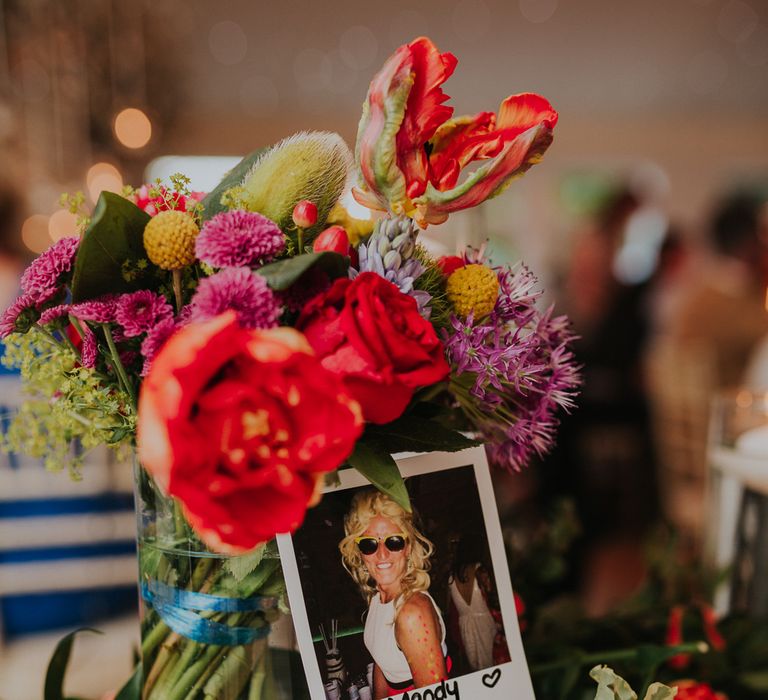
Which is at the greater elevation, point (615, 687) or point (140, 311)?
point (140, 311)

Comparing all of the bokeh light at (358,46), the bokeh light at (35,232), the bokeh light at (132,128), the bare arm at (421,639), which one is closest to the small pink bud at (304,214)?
the bare arm at (421,639)

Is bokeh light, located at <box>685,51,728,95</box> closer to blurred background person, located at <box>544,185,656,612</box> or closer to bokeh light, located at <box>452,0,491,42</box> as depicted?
bokeh light, located at <box>452,0,491,42</box>

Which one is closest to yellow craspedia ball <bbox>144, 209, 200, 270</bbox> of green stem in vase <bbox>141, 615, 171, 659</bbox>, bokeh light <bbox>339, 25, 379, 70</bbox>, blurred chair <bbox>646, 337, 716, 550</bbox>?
green stem in vase <bbox>141, 615, 171, 659</bbox>

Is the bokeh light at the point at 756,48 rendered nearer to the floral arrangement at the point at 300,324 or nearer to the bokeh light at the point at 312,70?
the bokeh light at the point at 312,70

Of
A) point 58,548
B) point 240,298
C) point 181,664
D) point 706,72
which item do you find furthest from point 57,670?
point 706,72

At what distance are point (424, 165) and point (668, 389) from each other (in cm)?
259

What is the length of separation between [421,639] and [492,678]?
0.21ft

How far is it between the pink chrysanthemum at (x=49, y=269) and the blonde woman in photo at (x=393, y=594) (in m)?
0.23

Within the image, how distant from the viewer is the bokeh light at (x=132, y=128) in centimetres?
331

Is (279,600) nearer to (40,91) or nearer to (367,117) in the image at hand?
(367,117)

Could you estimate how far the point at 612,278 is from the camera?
3.23 metres

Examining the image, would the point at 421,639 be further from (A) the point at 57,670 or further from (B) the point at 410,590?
(A) the point at 57,670

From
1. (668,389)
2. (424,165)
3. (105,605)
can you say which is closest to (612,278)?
(668,389)

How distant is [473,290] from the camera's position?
1.58 feet
